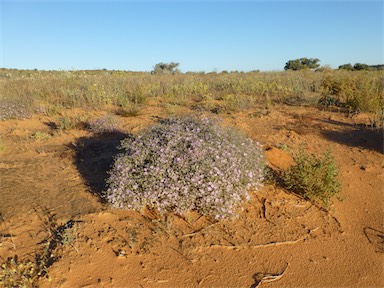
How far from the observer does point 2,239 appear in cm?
328

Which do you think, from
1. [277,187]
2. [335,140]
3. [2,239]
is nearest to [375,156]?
[335,140]

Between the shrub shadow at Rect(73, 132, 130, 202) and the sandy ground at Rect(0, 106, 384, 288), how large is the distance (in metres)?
0.03

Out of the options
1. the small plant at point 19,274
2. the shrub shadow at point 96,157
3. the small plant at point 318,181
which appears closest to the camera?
the small plant at point 19,274

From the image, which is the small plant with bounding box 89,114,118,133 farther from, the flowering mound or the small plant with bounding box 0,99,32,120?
the flowering mound

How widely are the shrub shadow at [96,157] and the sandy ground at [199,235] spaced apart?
0.03 metres

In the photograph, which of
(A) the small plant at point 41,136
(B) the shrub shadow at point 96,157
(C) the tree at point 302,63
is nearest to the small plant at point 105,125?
(B) the shrub shadow at point 96,157

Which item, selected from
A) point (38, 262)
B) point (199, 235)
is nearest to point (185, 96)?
point (199, 235)

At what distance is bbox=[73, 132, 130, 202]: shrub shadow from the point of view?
4.48 meters

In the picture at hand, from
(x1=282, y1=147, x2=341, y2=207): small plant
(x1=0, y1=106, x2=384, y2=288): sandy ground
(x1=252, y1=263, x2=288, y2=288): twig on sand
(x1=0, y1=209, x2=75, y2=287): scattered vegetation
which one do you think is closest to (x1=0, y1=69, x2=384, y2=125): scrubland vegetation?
(x1=0, y1=106, x2=384, y2=288): sandy ground

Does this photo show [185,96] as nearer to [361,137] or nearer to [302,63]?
[361,137]

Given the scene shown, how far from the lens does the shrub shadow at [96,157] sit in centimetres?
448

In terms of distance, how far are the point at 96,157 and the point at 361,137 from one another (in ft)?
16.7

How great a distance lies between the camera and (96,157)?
5414 millimetres

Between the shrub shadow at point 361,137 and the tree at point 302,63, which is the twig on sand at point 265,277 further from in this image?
the tree at point 302,63
